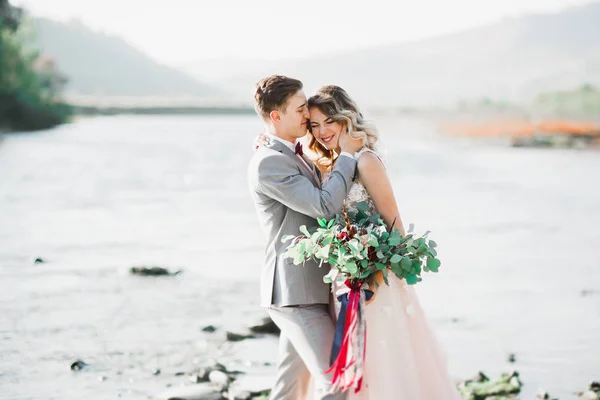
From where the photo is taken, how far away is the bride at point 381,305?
14.8 ft

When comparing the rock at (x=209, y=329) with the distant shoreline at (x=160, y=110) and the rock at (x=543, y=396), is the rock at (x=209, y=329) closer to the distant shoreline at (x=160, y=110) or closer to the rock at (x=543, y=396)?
the rock at (x=543, y=396)

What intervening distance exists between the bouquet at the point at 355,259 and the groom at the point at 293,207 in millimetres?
84

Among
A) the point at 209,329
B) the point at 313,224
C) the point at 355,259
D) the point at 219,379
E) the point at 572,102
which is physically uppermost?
the point at 572,102

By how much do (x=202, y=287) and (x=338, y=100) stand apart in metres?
7.65

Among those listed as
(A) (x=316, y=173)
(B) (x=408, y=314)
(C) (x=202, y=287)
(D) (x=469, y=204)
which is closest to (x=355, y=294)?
(B) (x=408, y=314)

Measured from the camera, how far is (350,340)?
4.36 meters

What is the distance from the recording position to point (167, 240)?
1652 centimetres

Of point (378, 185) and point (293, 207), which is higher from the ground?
point (378, 185)

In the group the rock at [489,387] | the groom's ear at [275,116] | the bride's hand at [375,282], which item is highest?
the groom's ear at [275,116]

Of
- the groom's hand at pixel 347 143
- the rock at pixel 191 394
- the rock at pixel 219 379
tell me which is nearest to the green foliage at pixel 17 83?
the rock at pixel 219 379

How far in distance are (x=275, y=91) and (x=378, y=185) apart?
74 centimetres

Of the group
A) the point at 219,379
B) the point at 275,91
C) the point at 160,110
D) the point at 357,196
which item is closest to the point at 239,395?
the point at 219,379

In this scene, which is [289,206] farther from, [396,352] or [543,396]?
[543,396]

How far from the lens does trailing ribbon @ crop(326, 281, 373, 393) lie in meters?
4.32
